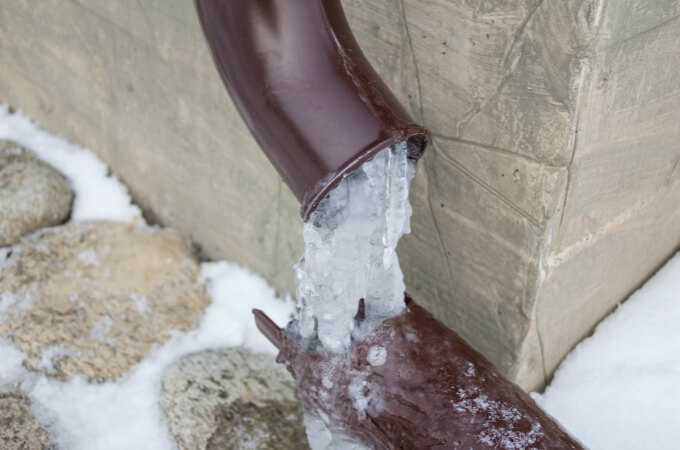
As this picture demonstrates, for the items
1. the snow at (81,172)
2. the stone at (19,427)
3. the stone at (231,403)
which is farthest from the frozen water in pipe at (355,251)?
the snow at (81,172)

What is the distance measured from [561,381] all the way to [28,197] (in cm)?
230

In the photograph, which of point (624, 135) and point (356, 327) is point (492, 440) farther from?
point (624, 135)

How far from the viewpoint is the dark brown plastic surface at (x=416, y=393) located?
1.43m

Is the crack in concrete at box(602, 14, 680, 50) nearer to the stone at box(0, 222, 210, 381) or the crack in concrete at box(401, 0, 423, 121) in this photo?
the crack in concrete at box(401, 0, 423, 121)

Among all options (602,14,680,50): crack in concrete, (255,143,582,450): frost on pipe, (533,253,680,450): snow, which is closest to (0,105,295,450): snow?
(255,143,582,450): frost on pipe

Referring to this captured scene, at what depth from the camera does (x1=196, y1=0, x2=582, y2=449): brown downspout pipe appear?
1.37 meters

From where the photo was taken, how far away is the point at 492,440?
1.40 metres

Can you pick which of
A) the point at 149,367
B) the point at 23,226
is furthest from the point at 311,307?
the point at 23,226

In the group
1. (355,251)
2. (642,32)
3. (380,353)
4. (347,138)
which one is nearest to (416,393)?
(380,353)

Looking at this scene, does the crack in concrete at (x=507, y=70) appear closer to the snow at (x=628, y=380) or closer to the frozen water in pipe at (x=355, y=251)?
the frozen water in pipe at (x=355, y=251)

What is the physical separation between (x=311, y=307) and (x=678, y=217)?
4.51 ft

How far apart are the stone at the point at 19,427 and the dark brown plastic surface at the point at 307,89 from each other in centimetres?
134

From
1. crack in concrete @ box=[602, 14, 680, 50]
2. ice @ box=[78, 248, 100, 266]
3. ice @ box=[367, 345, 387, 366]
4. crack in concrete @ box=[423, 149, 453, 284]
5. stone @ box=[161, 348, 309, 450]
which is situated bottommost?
stone @ box=[161, 348, 309, 450]

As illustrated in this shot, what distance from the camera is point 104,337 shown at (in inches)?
102
